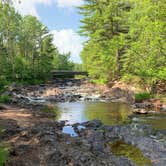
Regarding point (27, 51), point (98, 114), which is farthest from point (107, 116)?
point (27, 51)

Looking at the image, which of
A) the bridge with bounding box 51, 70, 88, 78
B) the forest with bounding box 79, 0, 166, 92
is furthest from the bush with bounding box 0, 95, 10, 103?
the bridge with bounding box 51, 70, 88, 78

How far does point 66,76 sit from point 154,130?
59006mm

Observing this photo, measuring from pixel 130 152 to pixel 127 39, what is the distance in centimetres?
2919

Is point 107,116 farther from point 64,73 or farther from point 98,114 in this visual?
point 64,73

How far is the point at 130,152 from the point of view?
1275 centimetres

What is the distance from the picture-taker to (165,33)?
26.0 m

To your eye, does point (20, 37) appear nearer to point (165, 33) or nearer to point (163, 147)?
point (165, 33)

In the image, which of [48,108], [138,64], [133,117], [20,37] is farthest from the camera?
[20,37]

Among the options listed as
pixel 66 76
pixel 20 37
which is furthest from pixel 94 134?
pixel 66 76

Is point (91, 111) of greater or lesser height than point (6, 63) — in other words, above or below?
below

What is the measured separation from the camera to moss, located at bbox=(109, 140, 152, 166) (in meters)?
11.6

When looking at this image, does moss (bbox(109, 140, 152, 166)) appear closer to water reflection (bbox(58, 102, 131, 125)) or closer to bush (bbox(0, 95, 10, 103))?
water reflection (bbox(58, 102, 131, 125))

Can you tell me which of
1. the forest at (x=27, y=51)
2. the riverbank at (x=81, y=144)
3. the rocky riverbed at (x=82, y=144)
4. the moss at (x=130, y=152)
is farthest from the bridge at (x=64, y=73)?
the moss at (x=130, y=152)

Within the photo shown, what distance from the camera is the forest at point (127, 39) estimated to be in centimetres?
2697
